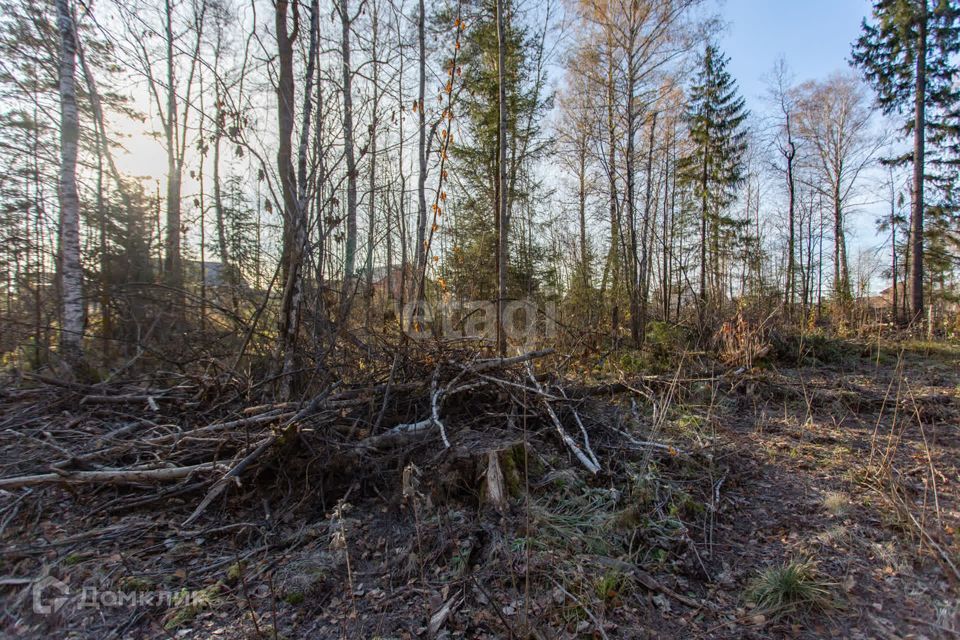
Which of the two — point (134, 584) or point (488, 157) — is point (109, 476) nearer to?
point (134, 584)

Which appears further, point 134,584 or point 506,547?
point 506,547

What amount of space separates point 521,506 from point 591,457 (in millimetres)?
788

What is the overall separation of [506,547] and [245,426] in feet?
6.54

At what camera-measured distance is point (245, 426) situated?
2.75m

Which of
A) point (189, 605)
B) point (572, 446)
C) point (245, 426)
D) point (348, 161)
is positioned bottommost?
point (189, 605)

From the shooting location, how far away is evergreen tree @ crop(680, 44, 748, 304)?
578 inches

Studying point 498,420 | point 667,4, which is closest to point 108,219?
point 498,420

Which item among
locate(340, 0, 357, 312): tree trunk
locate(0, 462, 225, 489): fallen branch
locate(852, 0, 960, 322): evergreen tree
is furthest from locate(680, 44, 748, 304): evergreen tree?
locate(0, 462, 225, 489): fallen branch

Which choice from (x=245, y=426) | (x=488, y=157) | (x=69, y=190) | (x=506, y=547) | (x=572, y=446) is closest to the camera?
(x=506, y=547)

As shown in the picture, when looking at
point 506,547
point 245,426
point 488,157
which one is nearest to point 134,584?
point 245,426

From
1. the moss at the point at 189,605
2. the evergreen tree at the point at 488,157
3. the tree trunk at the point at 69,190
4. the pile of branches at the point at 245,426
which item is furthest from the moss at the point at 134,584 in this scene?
the evergreen tree at the point at 488,157

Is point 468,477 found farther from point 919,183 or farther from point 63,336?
point 919,183

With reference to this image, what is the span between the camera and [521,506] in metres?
2.50

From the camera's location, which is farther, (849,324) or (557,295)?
(557,295)
